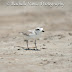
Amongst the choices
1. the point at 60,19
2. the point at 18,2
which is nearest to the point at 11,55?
the point at 60,19

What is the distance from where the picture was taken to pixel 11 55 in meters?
11.9

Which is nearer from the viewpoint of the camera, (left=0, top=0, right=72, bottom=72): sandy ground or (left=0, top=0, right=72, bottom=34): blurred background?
(left=0, top=0, right=72, bottom=72): sandy ground

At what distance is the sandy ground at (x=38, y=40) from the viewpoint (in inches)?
403

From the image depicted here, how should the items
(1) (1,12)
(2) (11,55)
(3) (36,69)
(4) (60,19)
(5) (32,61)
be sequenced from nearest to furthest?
1. (3) (36,69)
2. (5) (32,61)
3. (2) (11,55)
4. (4) (60,19)
5. (1) (1,12)

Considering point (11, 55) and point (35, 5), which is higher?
point (35, 5)

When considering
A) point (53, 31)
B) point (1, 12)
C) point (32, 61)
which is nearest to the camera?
point (32, 61)

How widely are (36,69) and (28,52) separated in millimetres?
2863

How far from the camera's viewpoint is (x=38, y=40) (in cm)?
1567

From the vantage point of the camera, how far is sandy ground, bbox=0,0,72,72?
1023cm

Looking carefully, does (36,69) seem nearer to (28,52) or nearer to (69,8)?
(28,52)

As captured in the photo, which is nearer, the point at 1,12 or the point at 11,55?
the point at 11,55

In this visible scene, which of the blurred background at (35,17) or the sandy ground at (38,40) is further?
the blurred background at (35,17)

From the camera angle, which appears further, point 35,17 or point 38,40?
point 35,17

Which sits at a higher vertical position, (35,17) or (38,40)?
(35,17)
